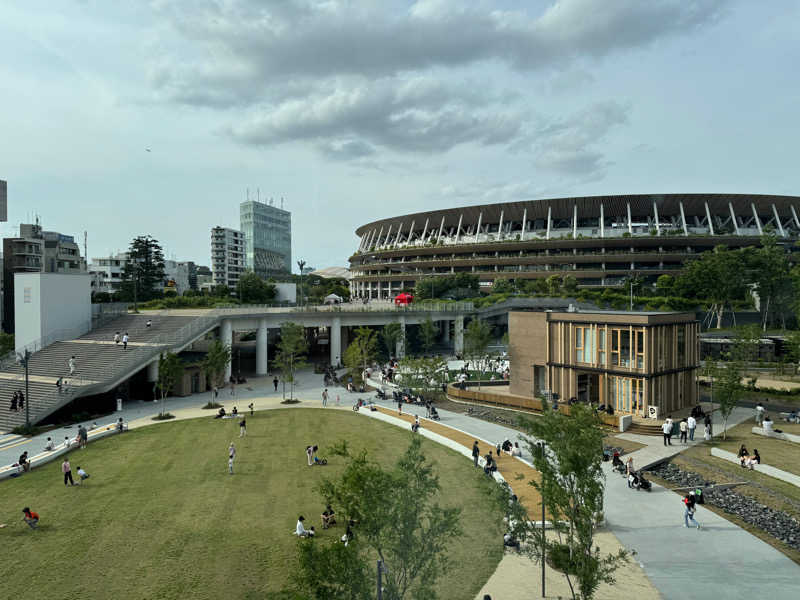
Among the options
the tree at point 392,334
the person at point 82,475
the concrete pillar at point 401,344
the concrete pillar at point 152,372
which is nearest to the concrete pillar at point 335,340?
the tree at point 392,334

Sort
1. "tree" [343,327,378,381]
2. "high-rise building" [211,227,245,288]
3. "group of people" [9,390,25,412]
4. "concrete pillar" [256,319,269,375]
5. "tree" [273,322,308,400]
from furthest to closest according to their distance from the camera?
"high-rise building" [211,227,245,288] → "concrete pillar" [256,319,269,375] → "tree" [343,327,378,381] → "tree" [273,322,308,400] → "group of people" [9,390,25,412]

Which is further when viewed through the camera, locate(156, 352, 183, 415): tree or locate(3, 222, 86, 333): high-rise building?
locate(3, 222, 86, 333): high-rise building

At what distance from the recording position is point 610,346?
3544 centimetres

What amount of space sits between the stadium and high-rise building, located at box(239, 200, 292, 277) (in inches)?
2883

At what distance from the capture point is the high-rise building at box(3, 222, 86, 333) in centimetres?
7156

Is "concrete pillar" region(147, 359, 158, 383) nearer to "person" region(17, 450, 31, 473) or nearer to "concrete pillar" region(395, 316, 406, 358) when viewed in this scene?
"person" region(17, 450, 31, 473)

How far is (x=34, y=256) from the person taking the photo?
77.2 m

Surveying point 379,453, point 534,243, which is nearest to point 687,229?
point 534,243

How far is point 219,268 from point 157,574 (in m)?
150

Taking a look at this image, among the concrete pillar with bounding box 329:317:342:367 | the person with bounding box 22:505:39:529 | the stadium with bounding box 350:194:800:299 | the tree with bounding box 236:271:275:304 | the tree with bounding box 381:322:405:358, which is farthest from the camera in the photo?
the stadium with bounding box 350:194:800:299

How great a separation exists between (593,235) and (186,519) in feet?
301

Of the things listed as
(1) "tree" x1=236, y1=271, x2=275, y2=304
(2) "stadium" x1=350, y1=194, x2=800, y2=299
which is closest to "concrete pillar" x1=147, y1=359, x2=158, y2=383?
(1) "tree" x1=236, y1=271, x2=275, y2=304

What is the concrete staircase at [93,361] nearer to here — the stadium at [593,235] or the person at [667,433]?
the person at [667,433]

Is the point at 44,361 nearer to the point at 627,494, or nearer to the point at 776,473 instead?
the point at 627,494
